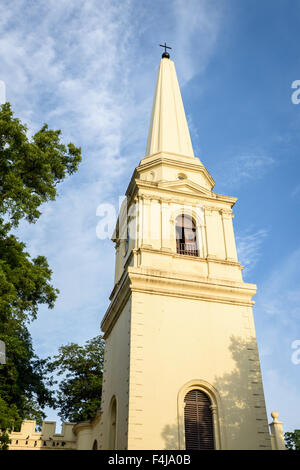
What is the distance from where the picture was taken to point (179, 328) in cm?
1800

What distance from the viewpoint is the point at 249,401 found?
675 inches

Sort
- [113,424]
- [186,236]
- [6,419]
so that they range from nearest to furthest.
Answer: [6,419] → [113,424] → [186,236]

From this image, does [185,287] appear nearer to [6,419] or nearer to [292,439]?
[6,419]

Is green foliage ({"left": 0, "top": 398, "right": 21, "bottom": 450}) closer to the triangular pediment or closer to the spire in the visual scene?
the triangular pediment

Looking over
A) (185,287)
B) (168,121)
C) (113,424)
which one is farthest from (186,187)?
(113,424)

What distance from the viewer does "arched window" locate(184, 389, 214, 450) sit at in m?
15.9

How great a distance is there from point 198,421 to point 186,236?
8584mm

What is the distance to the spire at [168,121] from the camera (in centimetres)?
2597

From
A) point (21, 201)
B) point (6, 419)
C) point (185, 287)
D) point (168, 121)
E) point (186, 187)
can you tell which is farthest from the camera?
point (168, 121)

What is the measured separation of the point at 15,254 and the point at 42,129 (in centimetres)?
541

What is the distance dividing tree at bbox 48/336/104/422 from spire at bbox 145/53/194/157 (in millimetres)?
16425

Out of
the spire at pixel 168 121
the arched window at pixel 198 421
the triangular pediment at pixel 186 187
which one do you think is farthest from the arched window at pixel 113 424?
the spire at pixel 168 121
